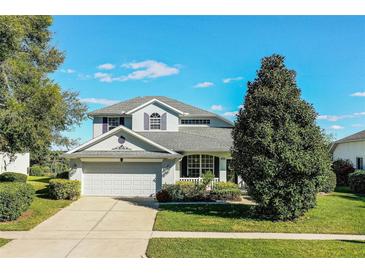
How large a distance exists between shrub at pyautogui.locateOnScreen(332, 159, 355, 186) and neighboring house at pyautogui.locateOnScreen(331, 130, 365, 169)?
0.48 m

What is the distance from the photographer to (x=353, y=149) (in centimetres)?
2880

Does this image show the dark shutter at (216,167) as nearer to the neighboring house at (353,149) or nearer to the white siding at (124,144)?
the white siding at (124,144)

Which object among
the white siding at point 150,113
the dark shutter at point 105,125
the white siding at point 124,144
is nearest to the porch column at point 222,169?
the white siding at point 124,144

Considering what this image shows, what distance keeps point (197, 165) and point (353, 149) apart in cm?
1557

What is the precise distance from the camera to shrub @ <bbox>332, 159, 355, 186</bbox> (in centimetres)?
2833

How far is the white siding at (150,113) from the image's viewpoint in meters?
24.6

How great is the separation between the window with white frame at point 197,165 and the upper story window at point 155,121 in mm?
4449

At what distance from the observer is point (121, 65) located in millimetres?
23797

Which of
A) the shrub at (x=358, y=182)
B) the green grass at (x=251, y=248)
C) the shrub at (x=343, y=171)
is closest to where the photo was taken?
the green grass at (x=251, y=248)

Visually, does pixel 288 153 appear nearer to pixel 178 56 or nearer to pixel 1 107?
pixel 178 56

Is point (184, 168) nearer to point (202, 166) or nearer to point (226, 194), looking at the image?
point (202, 166)
